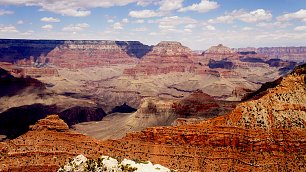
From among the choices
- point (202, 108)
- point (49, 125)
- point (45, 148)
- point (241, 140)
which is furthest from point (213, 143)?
point (202, 108)

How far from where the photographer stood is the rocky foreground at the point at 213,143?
82.9m

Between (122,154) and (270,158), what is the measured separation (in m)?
28.6

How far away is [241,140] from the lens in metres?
84.7

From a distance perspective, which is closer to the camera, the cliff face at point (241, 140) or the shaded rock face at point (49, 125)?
the cliff face at point (241, 140)

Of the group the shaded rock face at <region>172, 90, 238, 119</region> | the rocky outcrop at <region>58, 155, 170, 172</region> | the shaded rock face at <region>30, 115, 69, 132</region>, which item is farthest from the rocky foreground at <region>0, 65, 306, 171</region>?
the shaded rock face at <region>172, 90, 238, 119</region>

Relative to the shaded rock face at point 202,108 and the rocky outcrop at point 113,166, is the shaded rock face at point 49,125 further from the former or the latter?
the shaded rock face at point 202,108

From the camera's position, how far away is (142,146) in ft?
297

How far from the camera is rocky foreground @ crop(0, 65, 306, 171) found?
8294cm

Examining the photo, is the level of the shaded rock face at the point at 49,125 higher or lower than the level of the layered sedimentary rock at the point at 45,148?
higher

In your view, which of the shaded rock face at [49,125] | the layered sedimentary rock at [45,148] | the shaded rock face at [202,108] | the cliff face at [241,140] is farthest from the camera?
the shaded rock face at [202,108]

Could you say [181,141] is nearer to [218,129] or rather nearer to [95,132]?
[218,129]

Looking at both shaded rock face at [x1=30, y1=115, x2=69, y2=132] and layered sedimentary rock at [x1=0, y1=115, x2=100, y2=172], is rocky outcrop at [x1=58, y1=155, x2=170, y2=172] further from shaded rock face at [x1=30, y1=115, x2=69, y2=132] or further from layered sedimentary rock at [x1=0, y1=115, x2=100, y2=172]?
shaded rock face at [x1=30, y1=115, x2=69, y2=132]

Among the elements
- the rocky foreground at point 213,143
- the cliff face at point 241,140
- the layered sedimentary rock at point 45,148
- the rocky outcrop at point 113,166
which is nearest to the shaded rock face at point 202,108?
the cliff face at point 241,140

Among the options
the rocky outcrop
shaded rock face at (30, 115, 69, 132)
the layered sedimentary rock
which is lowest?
the layered sedimentary rock
